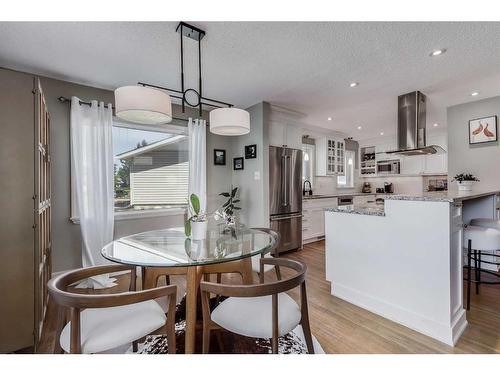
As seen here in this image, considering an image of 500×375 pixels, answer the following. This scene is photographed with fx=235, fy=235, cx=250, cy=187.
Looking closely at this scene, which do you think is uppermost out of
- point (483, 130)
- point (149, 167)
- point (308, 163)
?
point (483, 130)

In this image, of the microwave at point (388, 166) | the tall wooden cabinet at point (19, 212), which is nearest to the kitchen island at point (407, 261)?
the tall wooden cabinet at point (19, 212)

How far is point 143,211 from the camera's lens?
10.8 feet

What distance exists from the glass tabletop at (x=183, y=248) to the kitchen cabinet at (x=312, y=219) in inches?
103

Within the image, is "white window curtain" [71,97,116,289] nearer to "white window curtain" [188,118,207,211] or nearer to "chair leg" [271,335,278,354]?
"white window curtain" [188,118,207,211]

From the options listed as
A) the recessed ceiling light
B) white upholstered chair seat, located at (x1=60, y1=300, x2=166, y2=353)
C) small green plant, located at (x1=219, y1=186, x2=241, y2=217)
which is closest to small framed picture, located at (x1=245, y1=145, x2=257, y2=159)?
small green plant, located at (x1=219, y1=186, x2=241, y2=217)

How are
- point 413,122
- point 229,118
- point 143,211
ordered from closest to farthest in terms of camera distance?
point 229,118, point 413,122, point 143,211

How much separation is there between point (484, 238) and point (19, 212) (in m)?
3.73

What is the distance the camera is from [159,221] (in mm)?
3428

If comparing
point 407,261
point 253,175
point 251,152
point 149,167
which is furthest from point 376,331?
point 149,167

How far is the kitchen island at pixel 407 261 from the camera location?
1.71 metres

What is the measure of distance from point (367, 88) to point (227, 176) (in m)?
2.41

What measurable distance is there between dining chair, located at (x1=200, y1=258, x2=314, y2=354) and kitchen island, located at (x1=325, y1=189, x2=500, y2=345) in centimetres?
112

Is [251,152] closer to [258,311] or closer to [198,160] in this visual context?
[198,160]

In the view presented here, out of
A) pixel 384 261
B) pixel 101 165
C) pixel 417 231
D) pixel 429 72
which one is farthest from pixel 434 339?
pixel 101 165
